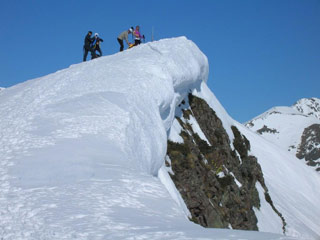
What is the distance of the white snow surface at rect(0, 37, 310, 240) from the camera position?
4.68 meters

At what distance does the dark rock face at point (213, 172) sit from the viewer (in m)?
16.7

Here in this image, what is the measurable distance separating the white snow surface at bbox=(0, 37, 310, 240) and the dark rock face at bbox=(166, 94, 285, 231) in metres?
2.65

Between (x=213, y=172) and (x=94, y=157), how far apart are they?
14060 mm

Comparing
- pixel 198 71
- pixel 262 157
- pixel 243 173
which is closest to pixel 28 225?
pixel 198 71

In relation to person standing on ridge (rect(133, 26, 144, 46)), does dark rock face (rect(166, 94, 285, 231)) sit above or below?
below

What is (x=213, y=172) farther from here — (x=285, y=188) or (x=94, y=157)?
(x=285, y=188)

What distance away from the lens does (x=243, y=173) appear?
84.7ft

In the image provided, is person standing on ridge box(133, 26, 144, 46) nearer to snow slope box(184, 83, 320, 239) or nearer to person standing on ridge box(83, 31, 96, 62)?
person standing on ridge box(83, 31, 96, 62)

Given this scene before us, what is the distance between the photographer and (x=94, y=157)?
7.52 m

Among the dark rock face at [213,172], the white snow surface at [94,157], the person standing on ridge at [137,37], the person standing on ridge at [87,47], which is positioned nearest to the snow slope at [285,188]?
the dark rock face at [213,172]

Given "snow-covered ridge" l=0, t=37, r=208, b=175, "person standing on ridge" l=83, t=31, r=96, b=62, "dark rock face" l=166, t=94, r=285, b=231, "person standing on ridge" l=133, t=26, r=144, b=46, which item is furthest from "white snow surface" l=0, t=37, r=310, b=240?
"person standing on ridge" l=133, t=26, r=144, b=46

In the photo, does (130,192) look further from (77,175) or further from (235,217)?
(235,217)

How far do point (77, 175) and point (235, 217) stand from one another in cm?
1636

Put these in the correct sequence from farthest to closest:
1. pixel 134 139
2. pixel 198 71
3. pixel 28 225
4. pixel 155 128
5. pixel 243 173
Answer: pixel 243 173
pixel 198 71
pixel 155 128
pixel 134 139
pixel 28 225
